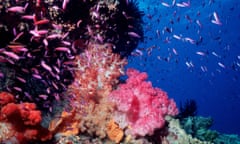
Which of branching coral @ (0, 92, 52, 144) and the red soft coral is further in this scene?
the red soft coral

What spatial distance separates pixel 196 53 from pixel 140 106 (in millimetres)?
6831

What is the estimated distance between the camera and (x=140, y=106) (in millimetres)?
6312

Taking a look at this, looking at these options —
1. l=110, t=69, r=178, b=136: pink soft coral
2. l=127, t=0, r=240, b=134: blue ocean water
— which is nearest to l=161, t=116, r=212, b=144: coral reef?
l=110, t=69, r=178, b=136: pink soft coral

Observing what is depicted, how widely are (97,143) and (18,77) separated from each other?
2.17m

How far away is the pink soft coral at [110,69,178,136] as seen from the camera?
606 centimetres

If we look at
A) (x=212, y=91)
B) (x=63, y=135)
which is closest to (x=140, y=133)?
(x=63, y=135)

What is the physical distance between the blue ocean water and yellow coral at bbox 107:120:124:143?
3.66 metres

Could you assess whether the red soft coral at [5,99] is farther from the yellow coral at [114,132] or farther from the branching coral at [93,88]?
the yellow coral at [114,132]

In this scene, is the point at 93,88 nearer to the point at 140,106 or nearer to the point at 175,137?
the point at 140,106

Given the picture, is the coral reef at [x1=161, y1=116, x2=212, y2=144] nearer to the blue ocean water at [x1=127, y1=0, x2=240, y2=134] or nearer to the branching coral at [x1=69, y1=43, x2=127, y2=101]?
the branching coral at [x1=69, y1=43, x2=127, y2=101]

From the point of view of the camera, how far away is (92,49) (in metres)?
7.43

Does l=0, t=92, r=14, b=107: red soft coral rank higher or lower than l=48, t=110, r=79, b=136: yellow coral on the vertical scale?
higher

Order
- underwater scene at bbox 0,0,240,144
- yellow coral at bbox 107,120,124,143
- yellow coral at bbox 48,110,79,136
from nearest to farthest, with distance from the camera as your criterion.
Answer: underwater scene at bbox 0,0,240,144 → yellow coral at bbox 48,110,79,136 → yellow coral at bbox 107,120,124,143

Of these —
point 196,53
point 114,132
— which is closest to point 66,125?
point 114,132
